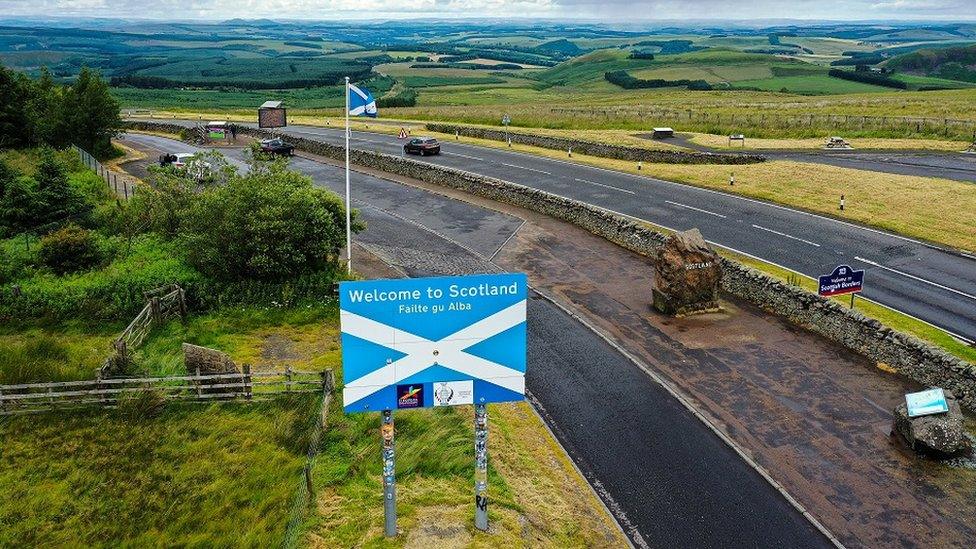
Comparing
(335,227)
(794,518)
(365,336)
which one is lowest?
(794,518)

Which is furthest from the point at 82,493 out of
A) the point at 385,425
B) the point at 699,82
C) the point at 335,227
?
the point at 699,82

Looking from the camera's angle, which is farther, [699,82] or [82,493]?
[699,82]

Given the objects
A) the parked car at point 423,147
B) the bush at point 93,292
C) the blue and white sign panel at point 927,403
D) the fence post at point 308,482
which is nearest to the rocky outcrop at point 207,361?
the fence post at point 308,482

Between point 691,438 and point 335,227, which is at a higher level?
point 335,227

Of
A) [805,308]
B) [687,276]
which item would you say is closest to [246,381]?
[687,276]

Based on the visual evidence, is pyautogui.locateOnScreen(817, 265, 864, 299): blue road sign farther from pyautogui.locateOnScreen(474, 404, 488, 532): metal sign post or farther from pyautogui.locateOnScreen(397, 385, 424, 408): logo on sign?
pyautogui.locateOnScreen(397, 385, 424, 408): logo on sign

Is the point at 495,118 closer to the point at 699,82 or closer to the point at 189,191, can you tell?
the point at 189,191

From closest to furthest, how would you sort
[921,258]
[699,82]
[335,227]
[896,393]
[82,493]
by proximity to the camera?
[82,493], [896,393], [335,227], [921,258], [699,82]

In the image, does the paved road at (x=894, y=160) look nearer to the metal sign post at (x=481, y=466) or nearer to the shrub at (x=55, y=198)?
the shrub at (x=55, y=198)
